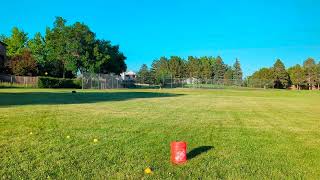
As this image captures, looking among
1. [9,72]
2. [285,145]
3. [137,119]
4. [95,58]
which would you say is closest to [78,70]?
[95,58]

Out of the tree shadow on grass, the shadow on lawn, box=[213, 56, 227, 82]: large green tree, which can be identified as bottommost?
the tree shadow on grass

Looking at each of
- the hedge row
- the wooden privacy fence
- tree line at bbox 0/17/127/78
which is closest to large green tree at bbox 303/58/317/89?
tree line at bbox 0/17/127/78

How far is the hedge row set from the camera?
5472 cm

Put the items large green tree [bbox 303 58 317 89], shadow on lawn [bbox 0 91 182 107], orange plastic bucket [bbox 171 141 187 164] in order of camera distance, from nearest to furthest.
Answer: orange plastic bucket [bbox 171 141 187 164] < shadow on lawn [bbox 0 91 182 107] < large green tree [bbox 303 58 317 89]

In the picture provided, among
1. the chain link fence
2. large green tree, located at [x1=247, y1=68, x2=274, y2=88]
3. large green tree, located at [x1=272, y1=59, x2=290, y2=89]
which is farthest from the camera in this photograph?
large green tree, located at [x1=272, y1=59, x2=290, y2=89]

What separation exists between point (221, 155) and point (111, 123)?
4.58 meters

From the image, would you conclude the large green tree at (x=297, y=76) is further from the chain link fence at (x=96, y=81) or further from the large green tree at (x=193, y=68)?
the chain link fence at (x=96, y=81)

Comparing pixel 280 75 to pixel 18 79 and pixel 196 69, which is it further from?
pixel 18 79

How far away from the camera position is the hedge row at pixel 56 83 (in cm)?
5472

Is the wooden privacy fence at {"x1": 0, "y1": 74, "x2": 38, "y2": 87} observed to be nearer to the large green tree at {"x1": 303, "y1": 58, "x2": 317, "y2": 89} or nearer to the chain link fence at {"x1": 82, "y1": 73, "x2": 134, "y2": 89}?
the chain link fence at {"x1": 82, "y1": 73, "x2": 134, "y2": 89}

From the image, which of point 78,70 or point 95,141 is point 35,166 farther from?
point 78,70

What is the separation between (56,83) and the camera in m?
56.5

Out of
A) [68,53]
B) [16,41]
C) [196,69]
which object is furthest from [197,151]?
[196,69]

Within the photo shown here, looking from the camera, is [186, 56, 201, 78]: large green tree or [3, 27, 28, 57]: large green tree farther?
[186, 56, 201, 78]: large green tree
